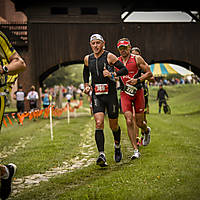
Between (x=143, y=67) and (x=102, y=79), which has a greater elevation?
(x=143, y=67)

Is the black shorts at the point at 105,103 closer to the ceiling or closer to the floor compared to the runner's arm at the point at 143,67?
closer to the floor

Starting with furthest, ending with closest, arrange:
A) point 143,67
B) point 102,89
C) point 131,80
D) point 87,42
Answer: point 87,42 → point 143,67 → point 131,80 → point 102,89

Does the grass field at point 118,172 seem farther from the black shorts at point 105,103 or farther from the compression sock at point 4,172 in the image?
the black shorts at point 105,103

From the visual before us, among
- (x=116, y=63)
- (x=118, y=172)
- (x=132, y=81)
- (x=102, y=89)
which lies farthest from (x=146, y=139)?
(x=118, y=172)

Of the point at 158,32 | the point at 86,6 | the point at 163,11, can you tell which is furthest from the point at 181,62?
the point at 86,6

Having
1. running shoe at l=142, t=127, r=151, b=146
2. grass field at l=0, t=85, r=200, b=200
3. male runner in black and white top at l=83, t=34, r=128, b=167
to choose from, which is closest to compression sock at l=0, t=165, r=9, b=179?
grass field at l=0, t=85, r=200, b=200

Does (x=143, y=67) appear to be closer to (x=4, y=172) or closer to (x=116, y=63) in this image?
(x=116, y=63)

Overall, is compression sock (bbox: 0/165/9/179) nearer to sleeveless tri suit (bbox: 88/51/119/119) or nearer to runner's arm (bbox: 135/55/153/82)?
sleeveless tri suit (bbox: 88/51/119/119)

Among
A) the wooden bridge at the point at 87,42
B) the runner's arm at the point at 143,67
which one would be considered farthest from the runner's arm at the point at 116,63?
the wooden bridge at the point at 87,42

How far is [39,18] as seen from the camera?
2641cm

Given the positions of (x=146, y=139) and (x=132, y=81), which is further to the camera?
(x=146, y=139)

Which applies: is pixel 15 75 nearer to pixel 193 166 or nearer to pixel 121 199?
pixel 121 199

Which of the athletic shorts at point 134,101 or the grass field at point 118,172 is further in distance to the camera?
the athletic shorts at point 134,101

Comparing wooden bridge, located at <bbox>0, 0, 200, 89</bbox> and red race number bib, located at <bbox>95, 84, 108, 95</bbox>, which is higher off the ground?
wooden bridge, located at <bbox>0, 0, 200, 89</bbox>
